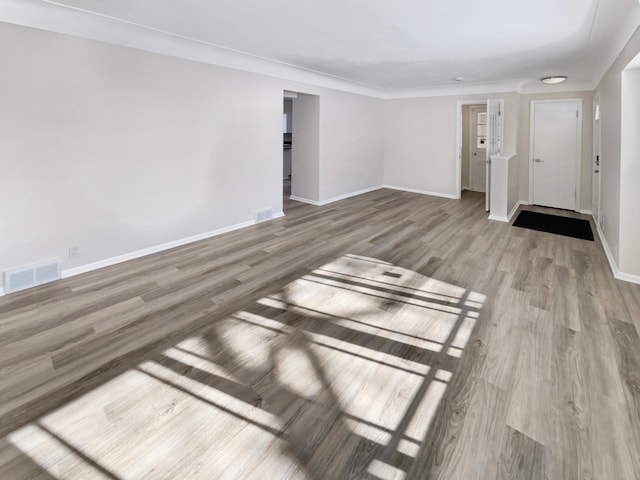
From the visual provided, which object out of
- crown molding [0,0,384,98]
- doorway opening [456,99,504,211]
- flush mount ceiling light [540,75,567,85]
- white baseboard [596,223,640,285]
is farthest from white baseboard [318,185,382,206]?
white baseboard [596,223,640,285]

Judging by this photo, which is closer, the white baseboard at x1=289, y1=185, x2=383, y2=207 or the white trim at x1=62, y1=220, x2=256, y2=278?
the white trim at x1=62, y1=220, x2=256, y2=278

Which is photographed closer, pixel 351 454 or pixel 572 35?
pixel 351 454

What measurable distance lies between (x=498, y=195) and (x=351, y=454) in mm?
5594

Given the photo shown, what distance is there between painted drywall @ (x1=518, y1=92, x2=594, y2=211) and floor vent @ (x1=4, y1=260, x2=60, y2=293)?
315 inches

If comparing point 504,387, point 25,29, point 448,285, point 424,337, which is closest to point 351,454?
point 504,387

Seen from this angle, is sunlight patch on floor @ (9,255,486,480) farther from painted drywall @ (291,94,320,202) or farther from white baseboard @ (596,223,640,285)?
painted drywall @ (291,94,320,202)

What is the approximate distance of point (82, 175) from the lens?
3.71 meters

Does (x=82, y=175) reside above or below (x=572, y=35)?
below

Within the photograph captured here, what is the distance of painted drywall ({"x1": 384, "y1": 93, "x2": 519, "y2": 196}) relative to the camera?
26.2 feet

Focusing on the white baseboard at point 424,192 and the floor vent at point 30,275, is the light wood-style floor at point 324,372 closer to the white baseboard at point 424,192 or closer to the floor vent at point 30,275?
the floor vent at point 30,275

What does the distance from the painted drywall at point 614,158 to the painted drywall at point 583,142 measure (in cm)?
152

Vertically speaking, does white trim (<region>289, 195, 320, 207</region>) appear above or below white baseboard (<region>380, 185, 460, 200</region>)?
below

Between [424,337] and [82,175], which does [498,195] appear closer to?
[424,337]

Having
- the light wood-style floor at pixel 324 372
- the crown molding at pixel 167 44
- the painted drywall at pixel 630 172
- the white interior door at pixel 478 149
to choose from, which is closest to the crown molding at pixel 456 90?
the crown molding at pixel 167 44
